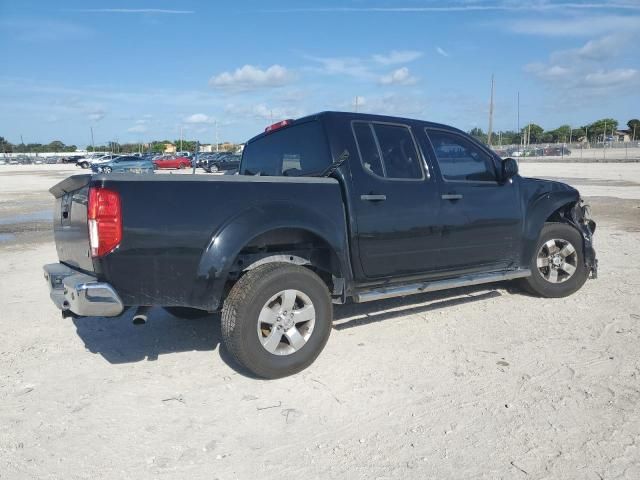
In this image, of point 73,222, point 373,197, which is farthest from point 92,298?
point 373,197

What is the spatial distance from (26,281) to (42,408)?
394 cm

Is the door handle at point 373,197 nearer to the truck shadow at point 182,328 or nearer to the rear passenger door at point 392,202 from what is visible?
the rear passenger door at point 392,202

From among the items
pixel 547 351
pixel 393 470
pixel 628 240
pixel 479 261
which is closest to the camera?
pixel 393 470

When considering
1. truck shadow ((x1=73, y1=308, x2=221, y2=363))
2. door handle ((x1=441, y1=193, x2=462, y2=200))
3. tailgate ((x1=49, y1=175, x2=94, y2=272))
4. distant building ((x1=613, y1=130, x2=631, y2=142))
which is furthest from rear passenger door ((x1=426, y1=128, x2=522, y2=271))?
distant building ((x1=613, y1=130, x2=631, y2=142))

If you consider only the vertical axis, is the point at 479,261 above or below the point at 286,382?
above

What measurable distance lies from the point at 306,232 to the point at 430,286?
1.35 metres

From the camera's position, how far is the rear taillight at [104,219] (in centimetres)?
335

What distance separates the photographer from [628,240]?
8992mm

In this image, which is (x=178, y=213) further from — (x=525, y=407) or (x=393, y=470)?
(x=525, y=407)

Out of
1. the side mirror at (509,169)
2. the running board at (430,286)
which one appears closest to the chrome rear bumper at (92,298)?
the running board at (430,286)

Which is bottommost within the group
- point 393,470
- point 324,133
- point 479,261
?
point 393,470

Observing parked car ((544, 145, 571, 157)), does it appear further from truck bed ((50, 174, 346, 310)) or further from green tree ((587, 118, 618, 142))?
truck bed ((50, 174, 346, 310))

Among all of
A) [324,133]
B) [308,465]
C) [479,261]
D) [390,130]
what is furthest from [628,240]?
[308,465]

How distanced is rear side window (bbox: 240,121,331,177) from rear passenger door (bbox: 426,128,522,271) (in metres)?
1.10
